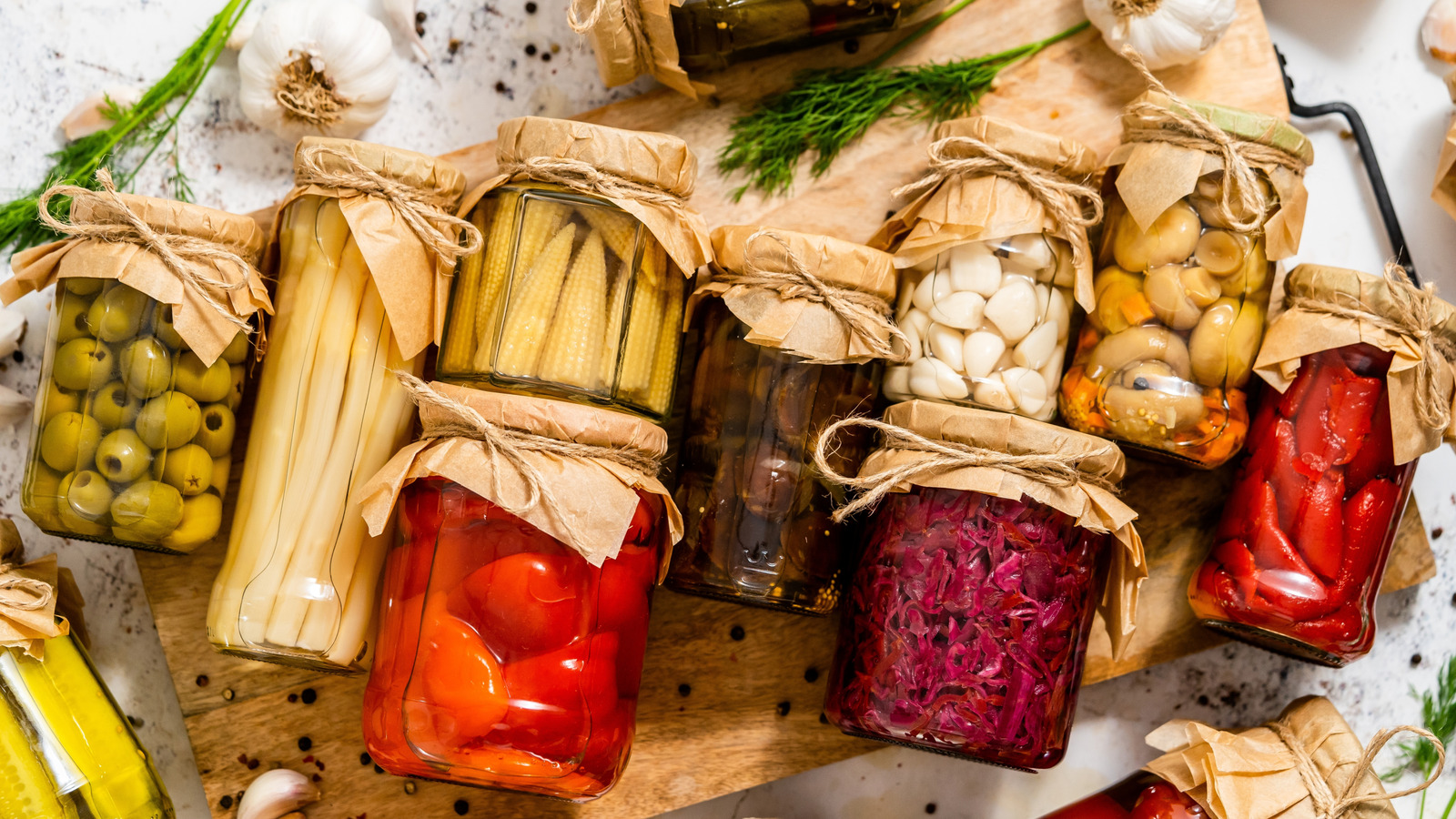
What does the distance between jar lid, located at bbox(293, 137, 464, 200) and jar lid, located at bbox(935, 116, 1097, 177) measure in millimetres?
814

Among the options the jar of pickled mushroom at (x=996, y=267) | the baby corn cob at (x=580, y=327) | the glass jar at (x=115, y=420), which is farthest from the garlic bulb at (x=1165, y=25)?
the glass jar at (x=115, y=420)

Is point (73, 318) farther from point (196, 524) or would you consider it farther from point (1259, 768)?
point (1259, 768)

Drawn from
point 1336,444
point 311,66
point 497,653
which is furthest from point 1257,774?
point 311,66

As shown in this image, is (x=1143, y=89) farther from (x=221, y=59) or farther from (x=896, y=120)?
(x=221, y=59)

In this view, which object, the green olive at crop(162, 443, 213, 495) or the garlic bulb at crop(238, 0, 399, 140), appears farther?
the garlic bulb at crop(238, 0, 399, 140)

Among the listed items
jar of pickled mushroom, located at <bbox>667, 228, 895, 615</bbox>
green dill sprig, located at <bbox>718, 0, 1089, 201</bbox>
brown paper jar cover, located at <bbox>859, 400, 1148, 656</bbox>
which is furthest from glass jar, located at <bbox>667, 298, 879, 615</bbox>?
green dill sprig, located at <bbox>718, 0, 1089, 201</bbox>

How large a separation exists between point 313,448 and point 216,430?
0.54ft

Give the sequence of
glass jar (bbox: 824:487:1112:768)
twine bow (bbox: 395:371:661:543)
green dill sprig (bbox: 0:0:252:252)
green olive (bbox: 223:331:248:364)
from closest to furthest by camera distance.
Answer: twine bow (bbox: 395:371:661:543) < glass jar (bbox: 824:487:1112:768) < green olive (bbox: 223:331:248:364) < green dill sprig (bbox: 0:0:252:252)

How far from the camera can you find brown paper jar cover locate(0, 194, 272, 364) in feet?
4.61

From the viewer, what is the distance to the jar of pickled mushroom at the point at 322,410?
147cm

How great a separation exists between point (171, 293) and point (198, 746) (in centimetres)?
83

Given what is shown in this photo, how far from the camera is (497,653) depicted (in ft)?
4.33

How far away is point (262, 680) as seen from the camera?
1.69 metres

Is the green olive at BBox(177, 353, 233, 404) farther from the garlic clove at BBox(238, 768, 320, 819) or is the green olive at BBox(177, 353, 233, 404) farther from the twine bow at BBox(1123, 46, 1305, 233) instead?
the twine bow at BBox(1123, 46, 1305, 233)
